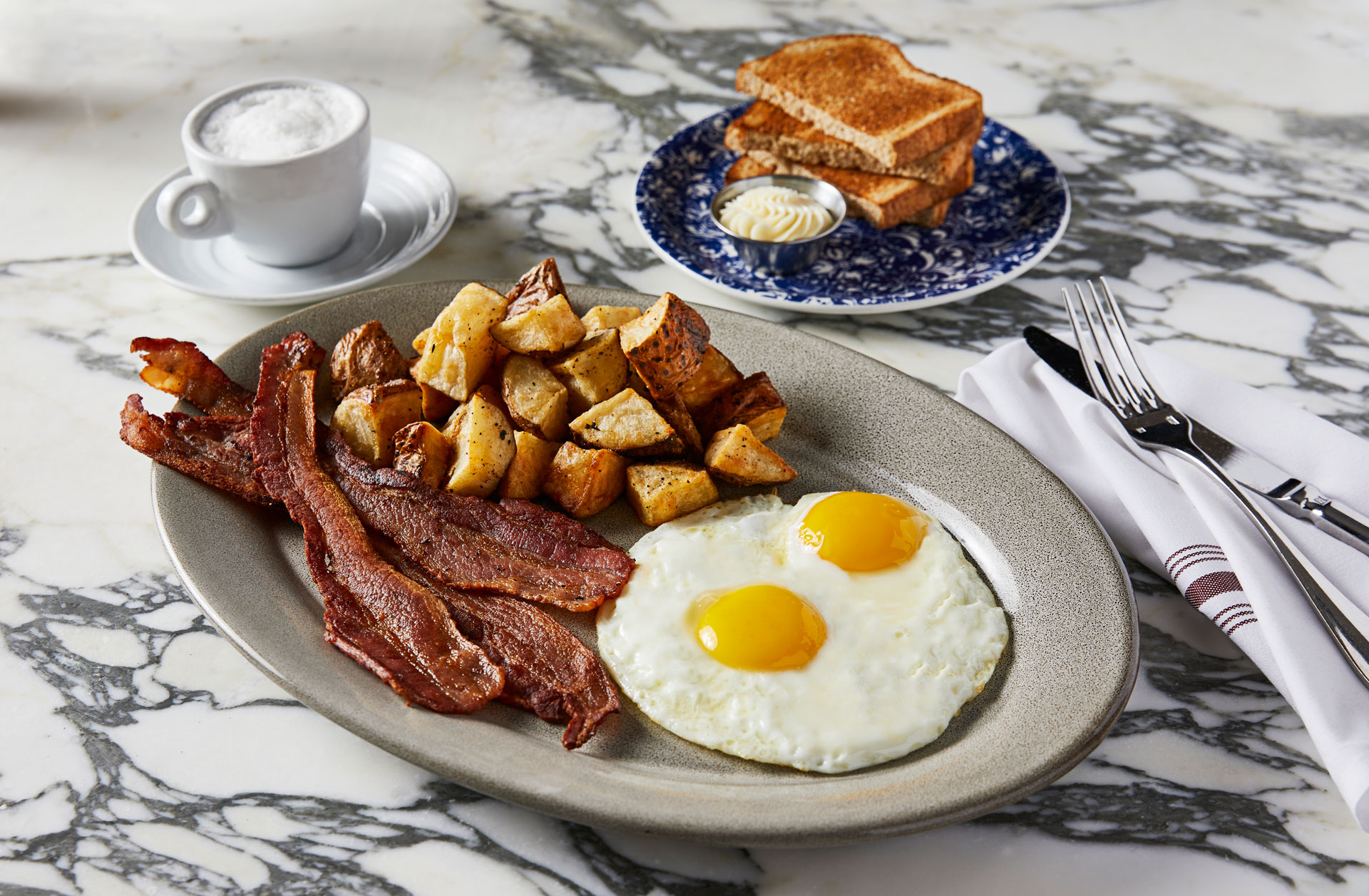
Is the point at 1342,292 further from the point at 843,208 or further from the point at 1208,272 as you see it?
the point at 843,208

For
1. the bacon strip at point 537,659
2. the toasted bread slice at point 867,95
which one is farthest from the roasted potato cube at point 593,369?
the toasted bread slice at point 867,95

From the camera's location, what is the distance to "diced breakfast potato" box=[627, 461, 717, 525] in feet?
6.35

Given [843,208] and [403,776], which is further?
[843,208]

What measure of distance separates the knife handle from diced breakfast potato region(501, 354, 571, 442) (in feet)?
4.27

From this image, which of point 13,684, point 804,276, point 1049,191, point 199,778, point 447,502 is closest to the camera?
point 199,778

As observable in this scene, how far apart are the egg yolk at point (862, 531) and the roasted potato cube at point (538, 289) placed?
25.8 inches

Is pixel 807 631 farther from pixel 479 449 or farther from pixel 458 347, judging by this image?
pixel 458 347

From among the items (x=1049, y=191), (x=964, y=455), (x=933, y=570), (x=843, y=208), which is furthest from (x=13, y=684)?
(x=1049, y=191)

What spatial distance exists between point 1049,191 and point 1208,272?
0.45 meters

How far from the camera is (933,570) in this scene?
5.94 feet

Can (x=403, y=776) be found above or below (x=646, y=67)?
below

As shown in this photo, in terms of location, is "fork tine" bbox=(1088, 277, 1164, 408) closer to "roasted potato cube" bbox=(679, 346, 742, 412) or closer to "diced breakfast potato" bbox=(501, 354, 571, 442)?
"roasted potato cube" bbox=(679, 346, 742, 412)

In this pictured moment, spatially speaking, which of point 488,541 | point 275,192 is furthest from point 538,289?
point 275,192

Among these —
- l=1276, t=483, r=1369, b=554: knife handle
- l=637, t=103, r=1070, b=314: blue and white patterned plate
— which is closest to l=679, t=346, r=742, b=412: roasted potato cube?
l=637, t=103, r=1070, b=314: blue and white patterned plate
